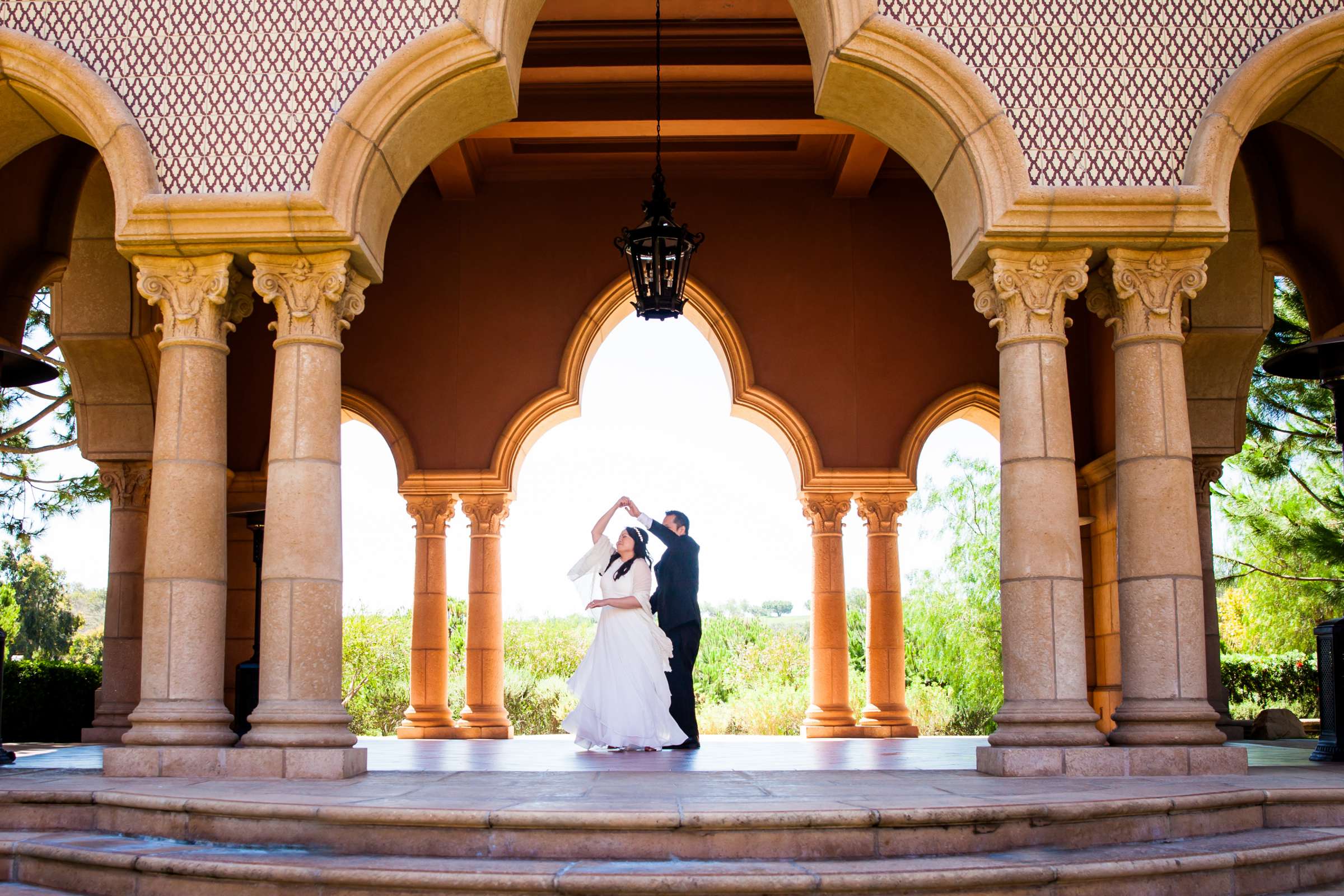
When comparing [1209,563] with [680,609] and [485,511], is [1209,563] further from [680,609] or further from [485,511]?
[485,511]

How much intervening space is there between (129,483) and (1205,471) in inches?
373

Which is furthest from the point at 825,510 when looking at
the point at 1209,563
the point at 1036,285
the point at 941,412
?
the point at 1036,285

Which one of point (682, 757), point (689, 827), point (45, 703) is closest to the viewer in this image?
point (689, 827)

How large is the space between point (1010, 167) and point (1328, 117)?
2.39m

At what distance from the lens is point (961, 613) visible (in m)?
24.7

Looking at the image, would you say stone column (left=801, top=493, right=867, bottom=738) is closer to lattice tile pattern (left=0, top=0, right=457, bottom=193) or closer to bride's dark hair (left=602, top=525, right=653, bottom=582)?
bride's dark hair (left=602, top=525, right=653, bottom=582)

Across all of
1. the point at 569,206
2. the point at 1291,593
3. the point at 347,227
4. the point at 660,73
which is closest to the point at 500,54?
the point at 347,227

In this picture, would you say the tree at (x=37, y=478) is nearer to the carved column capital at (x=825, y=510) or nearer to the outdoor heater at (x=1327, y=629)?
the carved column capital at (x=825, y=510)

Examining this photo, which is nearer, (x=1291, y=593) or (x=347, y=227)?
(x=347, y=227)

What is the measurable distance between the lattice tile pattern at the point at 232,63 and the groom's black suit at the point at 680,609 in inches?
150

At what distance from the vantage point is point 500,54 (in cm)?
733

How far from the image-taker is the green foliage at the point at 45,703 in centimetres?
1318

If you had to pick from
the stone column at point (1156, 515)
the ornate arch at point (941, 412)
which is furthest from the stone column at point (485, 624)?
the stone column at point (1156, 515)

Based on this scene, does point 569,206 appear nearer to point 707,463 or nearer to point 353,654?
point 353,654
